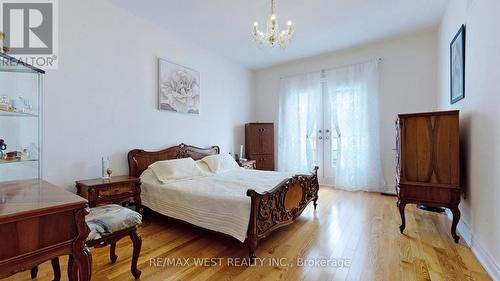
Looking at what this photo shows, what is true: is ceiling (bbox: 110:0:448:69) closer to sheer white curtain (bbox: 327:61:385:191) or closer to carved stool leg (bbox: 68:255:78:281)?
sheer white curtain (bbox: 327:61:385:191)

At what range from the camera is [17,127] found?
82.7 inches

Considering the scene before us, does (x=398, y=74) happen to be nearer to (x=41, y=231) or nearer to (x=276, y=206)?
(x=276, y=206)

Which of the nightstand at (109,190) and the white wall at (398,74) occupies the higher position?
the white wall at (398,74)

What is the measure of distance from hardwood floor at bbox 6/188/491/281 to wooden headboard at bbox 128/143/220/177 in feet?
2.28

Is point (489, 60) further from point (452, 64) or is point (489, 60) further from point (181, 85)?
point (181, 85)

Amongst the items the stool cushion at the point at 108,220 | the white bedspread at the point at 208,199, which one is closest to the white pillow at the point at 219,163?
the white bedspread at the point at 208,199

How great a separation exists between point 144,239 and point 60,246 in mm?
1579

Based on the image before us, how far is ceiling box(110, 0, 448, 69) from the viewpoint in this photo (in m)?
3.02

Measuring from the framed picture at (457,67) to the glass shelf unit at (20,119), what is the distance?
171 inches

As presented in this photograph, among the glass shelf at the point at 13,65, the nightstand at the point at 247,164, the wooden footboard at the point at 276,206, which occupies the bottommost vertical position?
the wooden footboard at the point at 276,206

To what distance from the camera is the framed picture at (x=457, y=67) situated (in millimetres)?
2521

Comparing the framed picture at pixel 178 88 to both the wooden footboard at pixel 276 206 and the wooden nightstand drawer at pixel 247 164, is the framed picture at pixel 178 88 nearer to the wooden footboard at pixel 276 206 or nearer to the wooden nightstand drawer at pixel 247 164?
the wooden nightstand drawer at pixel 247 164

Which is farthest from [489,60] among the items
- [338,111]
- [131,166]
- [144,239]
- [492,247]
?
[131,166]

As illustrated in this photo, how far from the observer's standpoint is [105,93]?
2.92m
